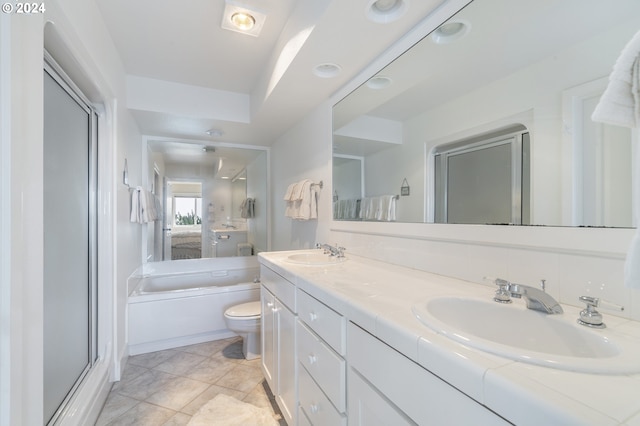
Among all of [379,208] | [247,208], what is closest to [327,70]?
[379,208]

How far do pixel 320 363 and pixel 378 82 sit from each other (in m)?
1.54

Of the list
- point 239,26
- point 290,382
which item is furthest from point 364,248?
point 239,26

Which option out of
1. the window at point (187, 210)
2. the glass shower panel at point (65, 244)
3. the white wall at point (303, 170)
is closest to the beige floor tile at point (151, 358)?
the glass shower panel at point (65, 244)

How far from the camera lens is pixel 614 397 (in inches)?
16.9

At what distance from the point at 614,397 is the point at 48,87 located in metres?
→ 2.06

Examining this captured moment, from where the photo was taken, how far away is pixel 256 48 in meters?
2.00

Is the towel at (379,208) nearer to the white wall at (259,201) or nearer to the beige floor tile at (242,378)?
the beige floor tile at (242,378)

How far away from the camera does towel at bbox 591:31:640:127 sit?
1.66ft

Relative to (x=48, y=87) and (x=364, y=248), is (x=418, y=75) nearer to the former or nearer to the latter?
(x=364, y=248)

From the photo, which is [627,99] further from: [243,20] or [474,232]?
[243,20]

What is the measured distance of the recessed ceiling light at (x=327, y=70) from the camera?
1.69 metres

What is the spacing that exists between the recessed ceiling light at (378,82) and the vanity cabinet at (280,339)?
1255 millimetres

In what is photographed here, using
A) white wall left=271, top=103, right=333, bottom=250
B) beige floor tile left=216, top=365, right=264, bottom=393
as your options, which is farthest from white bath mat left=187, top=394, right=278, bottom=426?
white wall left=271, top=103, right=333, bottom=250

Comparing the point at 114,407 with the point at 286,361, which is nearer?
the point at 286,361
